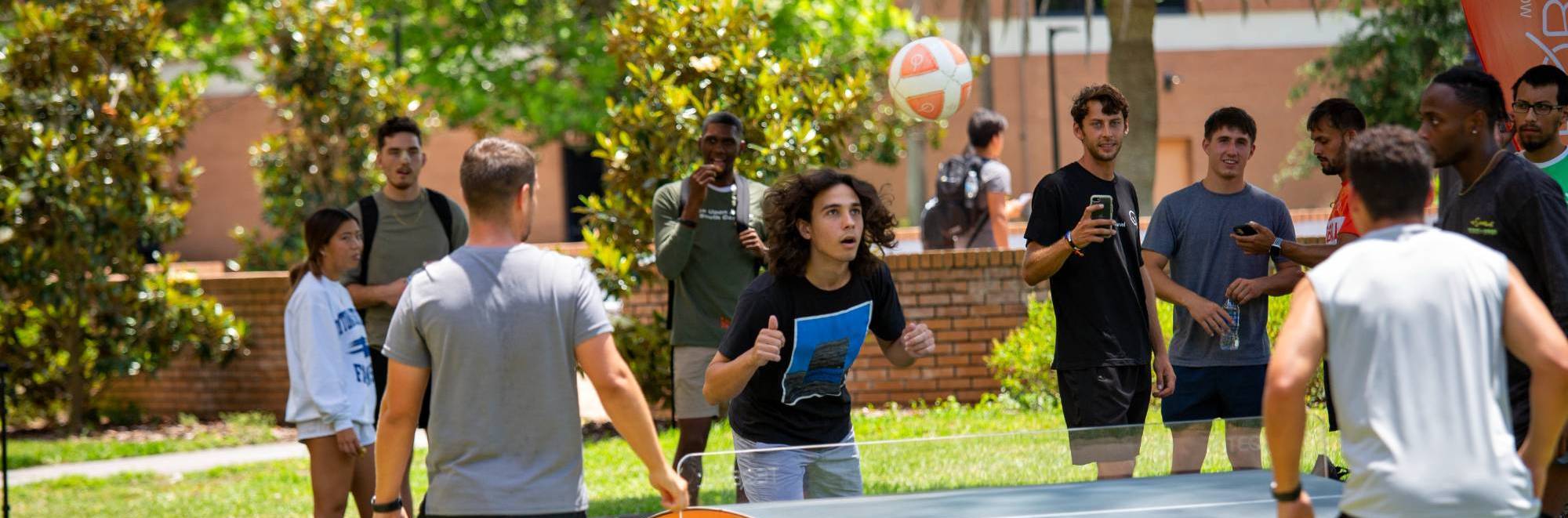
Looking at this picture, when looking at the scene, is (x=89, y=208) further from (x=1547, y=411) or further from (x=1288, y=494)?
(x=1547, y=411)

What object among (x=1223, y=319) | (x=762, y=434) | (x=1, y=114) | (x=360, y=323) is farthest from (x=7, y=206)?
(x=1223, y=319)

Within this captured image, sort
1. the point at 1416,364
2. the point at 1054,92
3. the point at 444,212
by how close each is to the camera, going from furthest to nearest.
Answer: the point at 1054,92
the point at 444,212
the point at 1416,364

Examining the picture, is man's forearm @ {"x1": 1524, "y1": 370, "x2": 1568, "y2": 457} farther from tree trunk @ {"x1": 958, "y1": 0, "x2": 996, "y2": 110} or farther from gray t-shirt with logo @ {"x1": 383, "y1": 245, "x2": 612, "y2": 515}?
tree trunk @ {"x1": 958, "y1": 0, "x2": 996, "y2": 110}

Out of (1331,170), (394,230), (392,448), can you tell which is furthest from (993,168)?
(392,448)

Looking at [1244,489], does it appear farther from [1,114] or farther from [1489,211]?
[1,114]

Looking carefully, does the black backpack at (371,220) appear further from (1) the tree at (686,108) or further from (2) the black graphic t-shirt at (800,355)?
(1) the tree at (686,108)

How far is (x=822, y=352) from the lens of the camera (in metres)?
5.00

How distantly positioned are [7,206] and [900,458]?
29.9 ft

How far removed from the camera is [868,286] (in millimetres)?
5168

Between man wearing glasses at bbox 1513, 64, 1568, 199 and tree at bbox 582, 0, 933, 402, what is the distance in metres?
4.77

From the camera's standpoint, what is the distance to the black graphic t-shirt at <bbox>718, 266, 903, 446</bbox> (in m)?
4.91

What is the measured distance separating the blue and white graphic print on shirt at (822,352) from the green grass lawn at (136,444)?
7.48m

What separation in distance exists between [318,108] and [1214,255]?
9209 mm

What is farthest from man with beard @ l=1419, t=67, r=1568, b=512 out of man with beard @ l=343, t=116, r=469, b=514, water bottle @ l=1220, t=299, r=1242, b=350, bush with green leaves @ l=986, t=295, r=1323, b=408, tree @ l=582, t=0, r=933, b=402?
tree @ l=582, t=0, r=933, b=402
